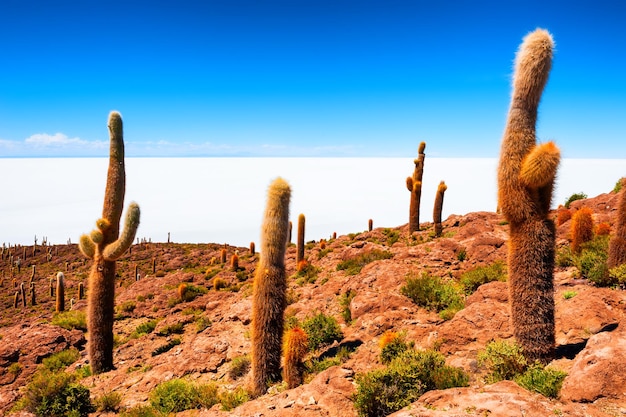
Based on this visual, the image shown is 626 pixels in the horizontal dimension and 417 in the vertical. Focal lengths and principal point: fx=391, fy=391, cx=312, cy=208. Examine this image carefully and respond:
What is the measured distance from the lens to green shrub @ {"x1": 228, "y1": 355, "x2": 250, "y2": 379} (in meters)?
10.7

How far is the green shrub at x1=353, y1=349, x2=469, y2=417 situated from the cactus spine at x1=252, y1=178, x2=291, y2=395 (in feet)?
9.35

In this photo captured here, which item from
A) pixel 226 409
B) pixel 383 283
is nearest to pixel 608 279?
pixel 383 283

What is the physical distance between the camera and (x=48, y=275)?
44.0m

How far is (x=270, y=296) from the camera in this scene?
30.7 ft

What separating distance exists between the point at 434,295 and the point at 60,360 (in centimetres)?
1327

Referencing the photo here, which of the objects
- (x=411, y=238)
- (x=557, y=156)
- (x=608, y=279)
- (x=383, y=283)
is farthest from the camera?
→ (x=411, y=238)

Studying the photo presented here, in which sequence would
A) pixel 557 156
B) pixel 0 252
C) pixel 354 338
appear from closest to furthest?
pixel 557 156 → pixel 354 338 → pixel 0 252

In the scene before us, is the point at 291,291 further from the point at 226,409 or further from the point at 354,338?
the point at 226,409

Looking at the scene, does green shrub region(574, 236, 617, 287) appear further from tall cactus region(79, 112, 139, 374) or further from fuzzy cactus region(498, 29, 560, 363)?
tall cactus region(79, 112, 139, 374)

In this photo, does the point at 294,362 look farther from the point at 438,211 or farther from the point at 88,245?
the point at 438,211

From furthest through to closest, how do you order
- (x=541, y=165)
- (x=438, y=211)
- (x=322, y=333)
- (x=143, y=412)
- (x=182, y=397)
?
(x=438, y=211), (x=322, y=333), (x=182, y=397), (x=143, y=412), (x=541, y=165)

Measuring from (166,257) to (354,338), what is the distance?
38.7 meters

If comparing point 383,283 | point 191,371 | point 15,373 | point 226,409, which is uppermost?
point 383,283

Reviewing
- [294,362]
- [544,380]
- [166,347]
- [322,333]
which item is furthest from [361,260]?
[544,380]
